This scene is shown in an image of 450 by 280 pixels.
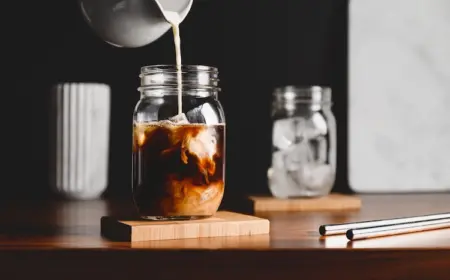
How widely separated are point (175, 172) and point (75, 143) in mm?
501

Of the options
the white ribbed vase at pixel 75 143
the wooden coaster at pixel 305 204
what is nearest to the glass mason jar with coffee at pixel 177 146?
the wooden coaster at pixel 305 204

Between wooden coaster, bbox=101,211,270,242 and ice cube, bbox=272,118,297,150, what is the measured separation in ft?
1.33

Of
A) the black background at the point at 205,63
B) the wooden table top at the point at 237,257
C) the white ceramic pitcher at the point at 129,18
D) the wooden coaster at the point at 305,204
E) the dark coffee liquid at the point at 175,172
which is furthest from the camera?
the black background at the point at 205,63

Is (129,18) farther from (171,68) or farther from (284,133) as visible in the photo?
(284,133)

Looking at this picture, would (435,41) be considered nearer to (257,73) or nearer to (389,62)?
(389,62)

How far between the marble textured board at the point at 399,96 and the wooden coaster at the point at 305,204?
0.82 ft

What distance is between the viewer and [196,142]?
967mm

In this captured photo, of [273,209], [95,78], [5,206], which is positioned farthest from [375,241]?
[95,78]

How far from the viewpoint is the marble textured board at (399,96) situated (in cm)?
156

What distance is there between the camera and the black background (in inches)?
59.9

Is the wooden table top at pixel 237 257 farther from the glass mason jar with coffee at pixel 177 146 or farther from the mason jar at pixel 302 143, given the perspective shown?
the mason jar at pixel 302 143

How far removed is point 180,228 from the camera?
2.98ft

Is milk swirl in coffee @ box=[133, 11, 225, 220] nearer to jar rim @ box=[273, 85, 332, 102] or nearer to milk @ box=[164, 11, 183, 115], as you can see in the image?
milk @ box=[164, 11, 183, 115]

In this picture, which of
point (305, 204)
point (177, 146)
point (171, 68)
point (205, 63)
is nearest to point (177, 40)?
point (171, 68)
